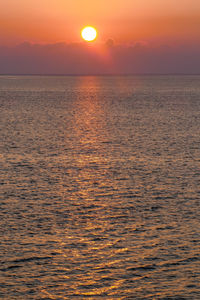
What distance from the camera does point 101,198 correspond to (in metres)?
25.9

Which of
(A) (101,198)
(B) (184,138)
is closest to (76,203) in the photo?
(A) (101,198)

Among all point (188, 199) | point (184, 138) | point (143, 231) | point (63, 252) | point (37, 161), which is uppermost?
point (184, 138)

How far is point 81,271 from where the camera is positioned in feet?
55.4

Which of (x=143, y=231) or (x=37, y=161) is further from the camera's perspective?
(x=37, y=161)

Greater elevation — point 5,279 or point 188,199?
point 188,199

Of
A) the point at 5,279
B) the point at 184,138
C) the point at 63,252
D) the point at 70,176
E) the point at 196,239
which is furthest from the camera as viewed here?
the point at 184,138

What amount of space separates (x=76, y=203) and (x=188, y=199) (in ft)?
17.8

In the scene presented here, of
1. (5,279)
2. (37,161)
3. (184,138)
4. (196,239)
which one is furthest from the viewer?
(184,138)

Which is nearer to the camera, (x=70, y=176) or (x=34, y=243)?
(x=34, y=243)

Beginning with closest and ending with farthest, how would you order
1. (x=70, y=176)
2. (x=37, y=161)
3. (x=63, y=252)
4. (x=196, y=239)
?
(x=63, y=252) < (x=196, y=239) < (x=70, y=176) < (x=37, y=161)

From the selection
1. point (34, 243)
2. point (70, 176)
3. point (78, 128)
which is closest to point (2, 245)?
point (34, 243)

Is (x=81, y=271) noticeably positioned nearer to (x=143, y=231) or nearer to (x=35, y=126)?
(x=143, y=231)

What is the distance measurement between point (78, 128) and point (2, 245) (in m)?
42.6

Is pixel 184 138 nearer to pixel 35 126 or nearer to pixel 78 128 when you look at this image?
pixel 78 128
